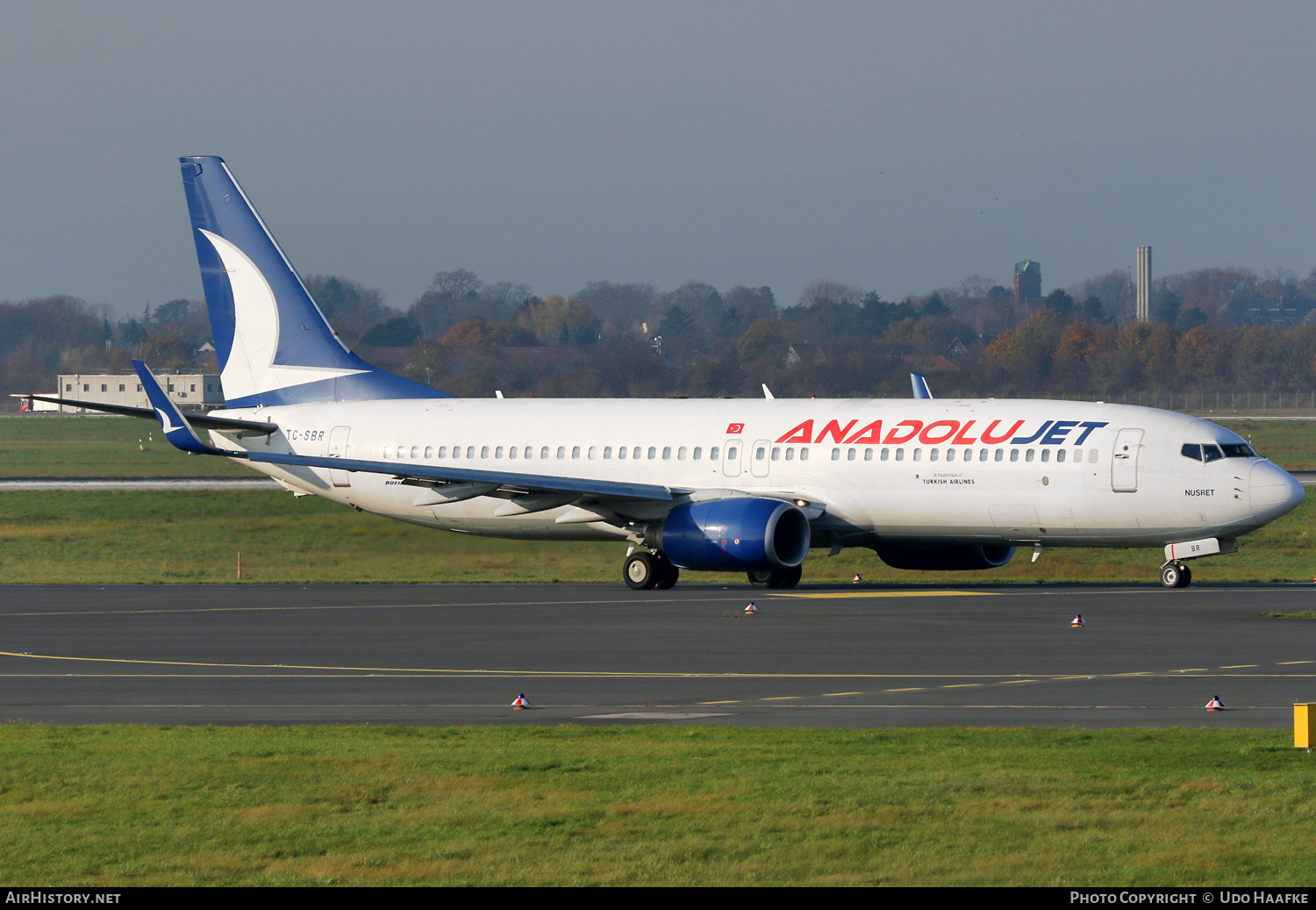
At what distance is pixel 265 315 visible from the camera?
150ft

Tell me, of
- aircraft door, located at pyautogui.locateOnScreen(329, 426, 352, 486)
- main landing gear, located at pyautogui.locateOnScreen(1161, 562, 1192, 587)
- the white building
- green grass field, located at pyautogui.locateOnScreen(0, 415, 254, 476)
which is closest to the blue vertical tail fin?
aircraft door, located at pyautogui.locateOnScreen(329, 426, 352, 486)

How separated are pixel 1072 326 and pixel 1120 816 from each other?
115487 millimetres

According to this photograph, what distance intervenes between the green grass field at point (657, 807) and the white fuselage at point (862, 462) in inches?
752

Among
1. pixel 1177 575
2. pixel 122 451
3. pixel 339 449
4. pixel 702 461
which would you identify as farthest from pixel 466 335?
pixel 1177 575

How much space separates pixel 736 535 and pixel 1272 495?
1077 cm

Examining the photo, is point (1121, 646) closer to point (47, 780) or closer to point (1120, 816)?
point (1120, 816)

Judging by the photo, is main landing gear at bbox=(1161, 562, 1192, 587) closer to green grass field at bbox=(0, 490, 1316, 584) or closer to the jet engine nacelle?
the jet engine nacelle

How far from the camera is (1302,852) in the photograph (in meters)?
11.2

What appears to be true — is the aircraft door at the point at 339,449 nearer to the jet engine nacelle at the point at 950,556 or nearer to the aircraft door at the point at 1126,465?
the jet engine nacelle at the point at 950,556

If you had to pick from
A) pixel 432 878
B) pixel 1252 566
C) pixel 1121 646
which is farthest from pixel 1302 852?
pixel 1252 566

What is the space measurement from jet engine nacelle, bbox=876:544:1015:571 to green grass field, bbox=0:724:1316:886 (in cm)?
2206

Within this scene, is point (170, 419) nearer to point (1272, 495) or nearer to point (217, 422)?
point (217, 422)

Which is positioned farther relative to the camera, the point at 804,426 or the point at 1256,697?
the point at 804,426

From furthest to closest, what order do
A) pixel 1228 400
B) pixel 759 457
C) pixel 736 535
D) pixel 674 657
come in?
pixel 1228 400
pixel 759 457
pixel 736 535
pixel 674 657
